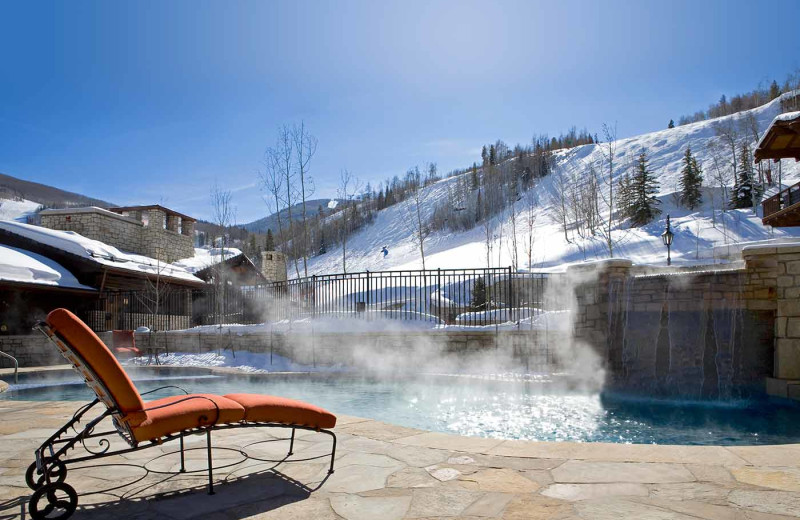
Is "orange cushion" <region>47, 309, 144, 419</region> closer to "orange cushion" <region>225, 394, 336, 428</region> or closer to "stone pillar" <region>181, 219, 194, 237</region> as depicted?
"orange cushion" <region>225, 394, 336, 428</region>

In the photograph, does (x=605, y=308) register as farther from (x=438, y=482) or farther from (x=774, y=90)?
(x=774, y=90)

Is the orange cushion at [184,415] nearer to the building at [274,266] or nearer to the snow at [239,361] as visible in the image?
the snow at [239,361]

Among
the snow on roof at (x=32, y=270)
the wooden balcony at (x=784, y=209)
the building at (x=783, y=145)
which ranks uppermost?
the building at (x=783, y=145)

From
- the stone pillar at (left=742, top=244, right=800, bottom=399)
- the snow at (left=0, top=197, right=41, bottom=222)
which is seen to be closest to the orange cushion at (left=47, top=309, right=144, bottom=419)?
the stone pillar at (left=742, top=244, right=800, bottom=399)

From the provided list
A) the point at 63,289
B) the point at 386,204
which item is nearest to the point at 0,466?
the point at 63,289

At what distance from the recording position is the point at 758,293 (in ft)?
25.5

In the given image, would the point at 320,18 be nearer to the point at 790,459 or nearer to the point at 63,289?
the point at 790,459

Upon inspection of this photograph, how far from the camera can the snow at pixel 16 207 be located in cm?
5485

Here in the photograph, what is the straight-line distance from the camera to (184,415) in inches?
98.7

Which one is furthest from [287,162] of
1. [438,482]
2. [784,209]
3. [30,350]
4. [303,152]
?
[438,482]

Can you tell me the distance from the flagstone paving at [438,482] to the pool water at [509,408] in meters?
1.86

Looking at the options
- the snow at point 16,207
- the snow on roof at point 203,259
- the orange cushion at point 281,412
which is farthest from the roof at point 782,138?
the snow at point 16,207

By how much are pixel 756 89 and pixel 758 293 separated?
216 ft

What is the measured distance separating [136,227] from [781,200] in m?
25.7
